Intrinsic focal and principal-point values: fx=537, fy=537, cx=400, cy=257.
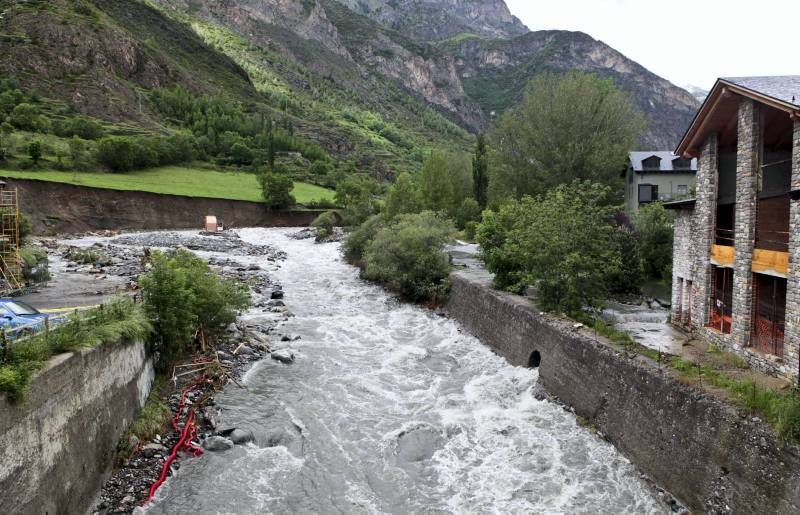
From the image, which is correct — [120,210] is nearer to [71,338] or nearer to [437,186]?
[437,186]

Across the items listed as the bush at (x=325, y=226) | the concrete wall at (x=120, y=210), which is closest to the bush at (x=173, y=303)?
the bush at (x=325, y=226)

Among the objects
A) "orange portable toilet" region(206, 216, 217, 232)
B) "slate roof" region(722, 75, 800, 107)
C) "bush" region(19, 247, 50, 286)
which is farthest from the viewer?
"orange portable toilet" region(206, 216, 217, 232)

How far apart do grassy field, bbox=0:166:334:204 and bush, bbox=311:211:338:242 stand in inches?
639

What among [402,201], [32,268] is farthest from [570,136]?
[32,268]

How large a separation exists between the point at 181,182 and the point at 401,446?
69746 mm

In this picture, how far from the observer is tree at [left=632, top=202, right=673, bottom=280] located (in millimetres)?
29406

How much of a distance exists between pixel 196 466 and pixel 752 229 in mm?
15258

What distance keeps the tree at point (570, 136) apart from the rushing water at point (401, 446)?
20883mm

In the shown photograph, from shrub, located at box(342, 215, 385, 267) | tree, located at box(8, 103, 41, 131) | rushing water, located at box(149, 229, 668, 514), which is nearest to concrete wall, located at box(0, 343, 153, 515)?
rushing water, located at box(149, 229, 668, 514)

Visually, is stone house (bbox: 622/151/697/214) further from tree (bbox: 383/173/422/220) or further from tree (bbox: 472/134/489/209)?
tree (bbox: 383/173/422/220)

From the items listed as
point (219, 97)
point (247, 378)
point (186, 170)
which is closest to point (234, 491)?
point (247, 378)

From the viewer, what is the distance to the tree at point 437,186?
189 ft

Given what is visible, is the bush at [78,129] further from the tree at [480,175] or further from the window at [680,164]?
the window at [680,164]

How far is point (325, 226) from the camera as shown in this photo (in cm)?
6369
